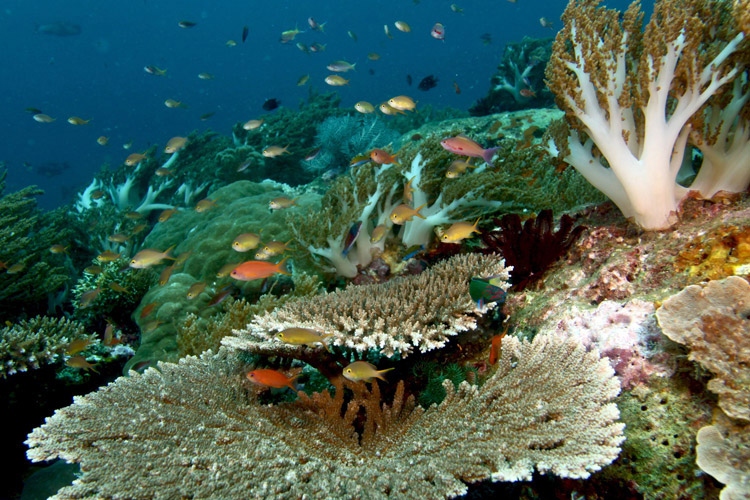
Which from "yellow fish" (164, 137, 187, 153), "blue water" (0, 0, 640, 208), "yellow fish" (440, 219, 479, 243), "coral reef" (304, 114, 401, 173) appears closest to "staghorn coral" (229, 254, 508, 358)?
"yellow fish" (440, 219, 479, 243)

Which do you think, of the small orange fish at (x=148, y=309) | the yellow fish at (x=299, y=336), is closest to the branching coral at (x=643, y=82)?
the yellow fish at (x=299, y=336)

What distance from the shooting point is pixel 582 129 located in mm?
3352

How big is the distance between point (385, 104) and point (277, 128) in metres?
8.12

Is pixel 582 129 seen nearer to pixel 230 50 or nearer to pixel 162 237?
pixel 162 237

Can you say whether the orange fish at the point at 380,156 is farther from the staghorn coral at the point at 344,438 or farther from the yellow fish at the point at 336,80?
the yellow fish at the point at 336,80

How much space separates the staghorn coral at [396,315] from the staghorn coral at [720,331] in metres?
1.16

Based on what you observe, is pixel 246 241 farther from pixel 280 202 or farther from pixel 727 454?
pixel 727 454

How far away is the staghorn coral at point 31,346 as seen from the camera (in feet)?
15.5

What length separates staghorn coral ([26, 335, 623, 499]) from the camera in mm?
1867

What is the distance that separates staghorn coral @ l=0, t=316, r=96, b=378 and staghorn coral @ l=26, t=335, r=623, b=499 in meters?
3.06

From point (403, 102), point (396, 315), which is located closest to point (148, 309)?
point (396, 315)

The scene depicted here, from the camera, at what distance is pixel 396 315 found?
117 inches

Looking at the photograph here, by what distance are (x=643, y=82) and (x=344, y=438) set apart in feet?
10.5

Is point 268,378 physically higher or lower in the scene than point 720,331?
lower
